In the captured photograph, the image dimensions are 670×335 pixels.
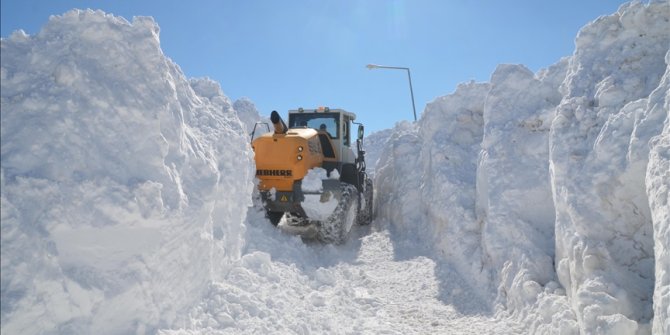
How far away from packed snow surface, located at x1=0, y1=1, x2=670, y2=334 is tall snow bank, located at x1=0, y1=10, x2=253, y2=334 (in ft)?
0.05

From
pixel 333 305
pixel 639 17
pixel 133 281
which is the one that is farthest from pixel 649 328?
pixel 133 281

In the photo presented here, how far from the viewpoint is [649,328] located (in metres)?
3.48

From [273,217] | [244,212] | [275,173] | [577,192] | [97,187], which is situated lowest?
[273,217]

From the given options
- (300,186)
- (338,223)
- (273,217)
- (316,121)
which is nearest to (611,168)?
(338,223)

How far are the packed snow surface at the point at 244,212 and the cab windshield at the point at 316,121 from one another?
269 centimetres

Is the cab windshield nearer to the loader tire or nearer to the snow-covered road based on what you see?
the loader tire

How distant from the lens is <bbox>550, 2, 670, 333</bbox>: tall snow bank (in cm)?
386

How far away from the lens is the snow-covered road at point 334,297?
187 inches

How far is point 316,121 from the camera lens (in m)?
10.1

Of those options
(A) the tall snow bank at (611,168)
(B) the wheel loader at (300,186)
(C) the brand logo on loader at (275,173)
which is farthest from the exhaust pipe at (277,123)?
(A) the tall snow bank at (611,168)

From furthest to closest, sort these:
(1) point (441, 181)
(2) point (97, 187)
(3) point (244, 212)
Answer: (1) point (441, 181) → (3) point (244, 212) → (2) point (97, 187)

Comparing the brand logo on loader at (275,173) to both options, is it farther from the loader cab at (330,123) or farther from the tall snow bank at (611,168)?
the tall snow bank at (611,168)

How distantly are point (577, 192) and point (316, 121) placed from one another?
6241 millimetres

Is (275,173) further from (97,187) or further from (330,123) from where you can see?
(97,187)
